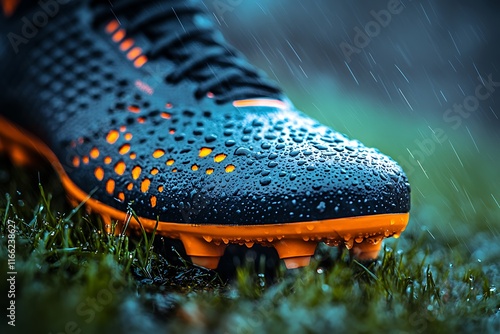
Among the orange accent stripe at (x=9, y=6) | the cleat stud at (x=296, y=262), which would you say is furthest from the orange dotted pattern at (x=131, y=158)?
the orange accent stripe at (x=9, y=6)

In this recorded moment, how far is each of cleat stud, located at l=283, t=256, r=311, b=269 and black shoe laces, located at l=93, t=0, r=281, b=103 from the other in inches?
18.4

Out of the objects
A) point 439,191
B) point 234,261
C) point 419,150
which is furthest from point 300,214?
point 419,150

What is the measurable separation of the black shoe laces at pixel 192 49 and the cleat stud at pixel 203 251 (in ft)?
1.26

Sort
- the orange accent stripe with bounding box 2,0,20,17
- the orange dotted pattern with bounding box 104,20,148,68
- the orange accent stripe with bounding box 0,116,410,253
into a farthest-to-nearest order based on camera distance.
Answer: the orange accent stripe with bounding box 2,0,20,17
the orange dotted pattern with bounding box 104,20,148,68
the orange accent stripe with bounding box 0,116,410,253

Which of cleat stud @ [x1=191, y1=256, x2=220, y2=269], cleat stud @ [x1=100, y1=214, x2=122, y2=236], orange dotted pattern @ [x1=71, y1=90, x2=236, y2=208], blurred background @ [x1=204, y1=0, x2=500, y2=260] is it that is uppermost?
orange dotted pattern @ [x1=71, y1=90, x2=236, y2=208]

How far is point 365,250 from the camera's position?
1.31m

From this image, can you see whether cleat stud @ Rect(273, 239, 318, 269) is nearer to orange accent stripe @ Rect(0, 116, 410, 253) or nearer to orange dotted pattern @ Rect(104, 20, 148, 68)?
orange accent stripe @ Rect(0, 116, 410, 253)

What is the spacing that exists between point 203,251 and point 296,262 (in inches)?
8.1

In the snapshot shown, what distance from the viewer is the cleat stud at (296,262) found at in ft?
4.08

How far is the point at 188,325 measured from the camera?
96 centimetres

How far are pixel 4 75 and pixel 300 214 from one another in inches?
41.6

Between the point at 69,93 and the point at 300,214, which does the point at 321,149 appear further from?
the point at 69,93

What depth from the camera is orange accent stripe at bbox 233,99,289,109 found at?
1.51 meters

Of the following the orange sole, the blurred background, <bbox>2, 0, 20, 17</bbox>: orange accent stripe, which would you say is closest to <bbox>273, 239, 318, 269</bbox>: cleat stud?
the orange sole
